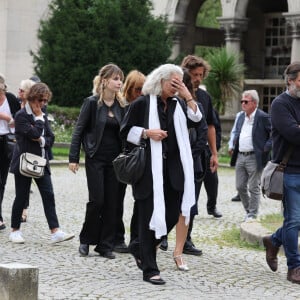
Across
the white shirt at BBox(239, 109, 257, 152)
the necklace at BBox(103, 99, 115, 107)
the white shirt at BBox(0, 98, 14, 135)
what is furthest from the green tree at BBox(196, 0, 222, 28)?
the necklace at BBox(103, 99, 115, 107)

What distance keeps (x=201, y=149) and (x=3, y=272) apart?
3.62 meters

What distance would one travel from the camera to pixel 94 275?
9305 mm

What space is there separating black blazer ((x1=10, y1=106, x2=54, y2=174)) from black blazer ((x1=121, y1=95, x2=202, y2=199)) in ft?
7.39

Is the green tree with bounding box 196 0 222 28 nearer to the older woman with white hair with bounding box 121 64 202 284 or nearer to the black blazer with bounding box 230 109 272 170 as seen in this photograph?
the black blazer with bounding box 230 109 272 170

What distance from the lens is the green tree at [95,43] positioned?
2975 cm

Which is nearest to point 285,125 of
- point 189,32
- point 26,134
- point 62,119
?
point 26,134

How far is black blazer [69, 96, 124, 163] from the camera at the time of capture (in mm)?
10469

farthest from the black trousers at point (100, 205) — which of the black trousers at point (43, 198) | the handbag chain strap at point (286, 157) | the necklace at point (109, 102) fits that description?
the handbag chain strap at point (286, 157)

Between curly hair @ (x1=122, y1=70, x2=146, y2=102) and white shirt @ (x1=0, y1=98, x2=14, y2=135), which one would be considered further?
white shirt @ (x1=0, y1=98, x2=14, y2=135)

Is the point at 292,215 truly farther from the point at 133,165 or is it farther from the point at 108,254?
the point at 108,254

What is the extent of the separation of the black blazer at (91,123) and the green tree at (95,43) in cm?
1914

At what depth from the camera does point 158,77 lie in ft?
30.4

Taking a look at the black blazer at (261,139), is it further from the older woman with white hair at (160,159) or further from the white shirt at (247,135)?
the older woman with white hair at (160,159)

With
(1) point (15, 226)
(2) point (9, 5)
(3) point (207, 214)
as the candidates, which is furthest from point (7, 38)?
(1) point (15, 226)
